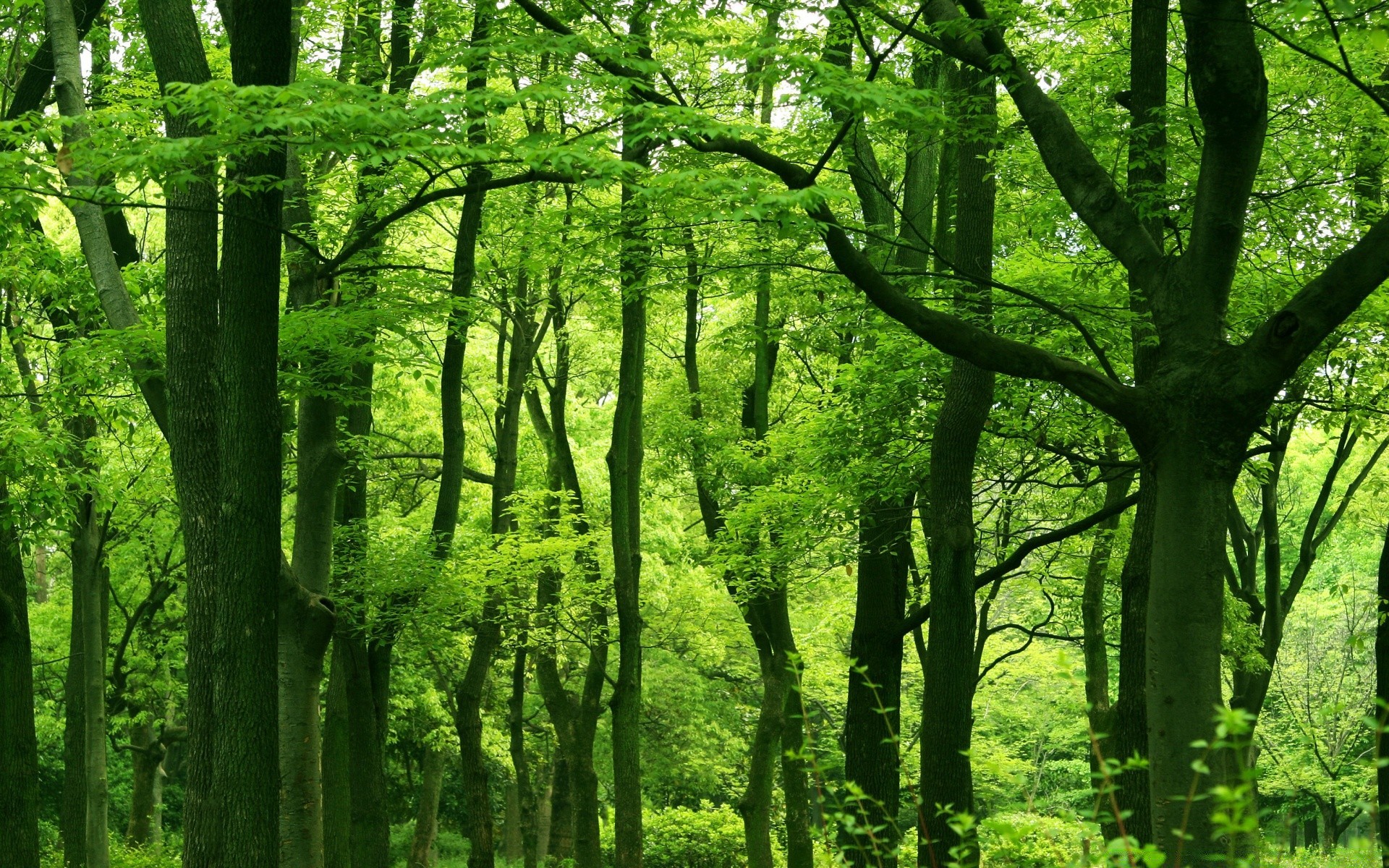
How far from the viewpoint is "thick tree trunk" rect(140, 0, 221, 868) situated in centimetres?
671

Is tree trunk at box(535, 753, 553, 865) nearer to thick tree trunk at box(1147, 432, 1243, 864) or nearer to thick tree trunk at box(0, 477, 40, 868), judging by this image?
thick tree trunk at box(0, 477, 40, 868)

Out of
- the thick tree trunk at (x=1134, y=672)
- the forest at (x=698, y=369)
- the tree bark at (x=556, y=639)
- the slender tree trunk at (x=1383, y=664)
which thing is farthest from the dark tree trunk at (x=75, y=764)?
the slender tree trunk at (x=1383, y=664)

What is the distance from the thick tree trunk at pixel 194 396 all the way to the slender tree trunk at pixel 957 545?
4972mm

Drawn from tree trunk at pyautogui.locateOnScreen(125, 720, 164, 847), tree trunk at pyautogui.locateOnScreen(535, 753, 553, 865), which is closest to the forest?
tree trunk at pyautogui.locateOnScreen(125, 720, 164, 847)

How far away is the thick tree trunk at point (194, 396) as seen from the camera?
22.0 feet

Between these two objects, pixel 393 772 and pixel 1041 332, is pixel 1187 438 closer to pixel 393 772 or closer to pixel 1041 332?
pixel 1041 332

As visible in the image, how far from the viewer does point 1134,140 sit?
750 cm

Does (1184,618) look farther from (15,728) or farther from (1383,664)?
(15,728)

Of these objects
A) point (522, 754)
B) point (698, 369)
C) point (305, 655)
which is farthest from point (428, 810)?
point (305, 655)

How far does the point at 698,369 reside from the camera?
21750mm

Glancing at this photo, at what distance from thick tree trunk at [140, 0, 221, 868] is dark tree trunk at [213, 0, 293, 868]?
108mm

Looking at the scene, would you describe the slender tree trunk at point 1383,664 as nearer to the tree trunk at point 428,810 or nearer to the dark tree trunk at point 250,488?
the dark tree trunk at point 250,488

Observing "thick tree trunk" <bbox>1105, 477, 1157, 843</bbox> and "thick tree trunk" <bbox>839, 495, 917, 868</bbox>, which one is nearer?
"thick tree trunk" <bbox>1105, 477, 1157, 843</bbox>

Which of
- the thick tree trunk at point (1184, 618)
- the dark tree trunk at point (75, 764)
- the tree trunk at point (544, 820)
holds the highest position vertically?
the thick tree trunk at point (1184, 618)
